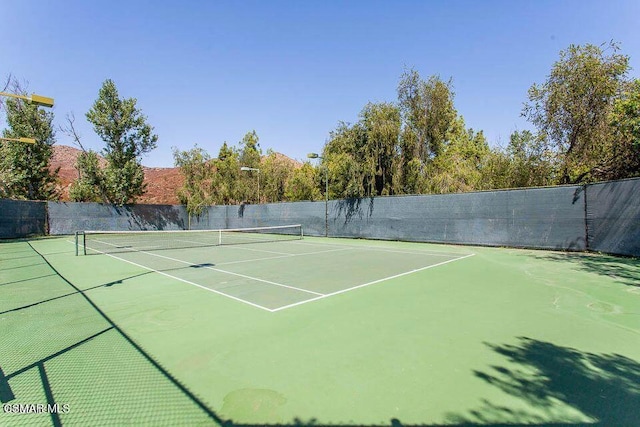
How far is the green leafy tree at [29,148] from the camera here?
Result: 25.0m

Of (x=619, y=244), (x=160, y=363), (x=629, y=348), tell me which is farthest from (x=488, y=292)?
(x=619, y=244)

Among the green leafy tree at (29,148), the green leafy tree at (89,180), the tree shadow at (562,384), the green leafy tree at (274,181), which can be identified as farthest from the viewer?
the green leafy tree at (274,181)

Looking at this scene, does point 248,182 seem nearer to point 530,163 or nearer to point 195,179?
point 195,179

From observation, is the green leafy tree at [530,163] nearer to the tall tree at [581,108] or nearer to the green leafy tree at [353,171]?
the tall tree at [581,108]

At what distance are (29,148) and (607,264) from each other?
35817 millimetres

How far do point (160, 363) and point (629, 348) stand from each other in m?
A: 5.11

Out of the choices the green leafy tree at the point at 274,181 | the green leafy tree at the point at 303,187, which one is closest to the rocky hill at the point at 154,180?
the green leafy tree at the point at 274,181

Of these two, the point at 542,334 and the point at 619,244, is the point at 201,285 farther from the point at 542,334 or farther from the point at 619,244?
the point at 619,244

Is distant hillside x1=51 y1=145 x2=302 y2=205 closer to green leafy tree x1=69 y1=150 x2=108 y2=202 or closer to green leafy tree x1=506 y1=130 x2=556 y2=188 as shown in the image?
green leafy tree x1=69 y1=150 x2=108 y2=202

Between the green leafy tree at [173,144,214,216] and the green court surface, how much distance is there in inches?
925

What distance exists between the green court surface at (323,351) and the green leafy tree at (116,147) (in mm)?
22777

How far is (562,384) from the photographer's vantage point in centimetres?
289

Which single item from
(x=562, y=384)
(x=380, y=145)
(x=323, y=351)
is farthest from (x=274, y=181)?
(x=562, y=384)

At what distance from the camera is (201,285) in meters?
6.93
